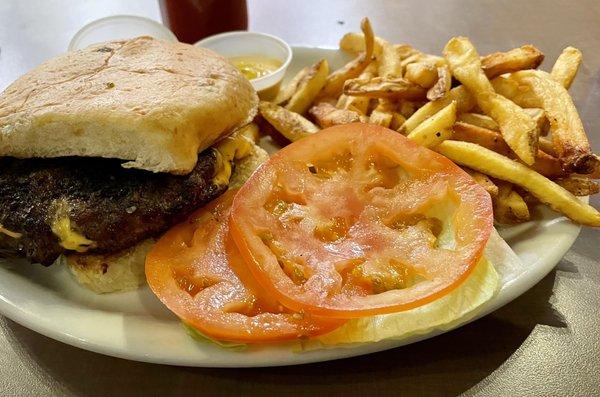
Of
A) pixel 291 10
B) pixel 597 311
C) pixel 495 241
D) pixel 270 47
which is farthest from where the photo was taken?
pixel 291 10

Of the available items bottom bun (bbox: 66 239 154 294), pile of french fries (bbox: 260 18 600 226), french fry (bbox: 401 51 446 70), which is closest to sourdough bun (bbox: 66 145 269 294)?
bottom bun (bbox: 66 239 154 294)

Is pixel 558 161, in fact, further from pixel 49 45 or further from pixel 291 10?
pixel 49 45

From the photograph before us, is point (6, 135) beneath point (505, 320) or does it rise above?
above

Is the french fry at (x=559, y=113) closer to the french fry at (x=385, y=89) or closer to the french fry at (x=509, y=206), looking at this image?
the french fry at (x=509, y=206)

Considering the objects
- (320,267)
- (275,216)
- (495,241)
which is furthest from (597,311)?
(275,216)

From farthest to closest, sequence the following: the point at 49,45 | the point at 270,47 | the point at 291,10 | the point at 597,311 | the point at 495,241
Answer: the point at 291,10 → the point at 49,45 → the point at 270,47 → the point at 597,311 → the point at 495,241

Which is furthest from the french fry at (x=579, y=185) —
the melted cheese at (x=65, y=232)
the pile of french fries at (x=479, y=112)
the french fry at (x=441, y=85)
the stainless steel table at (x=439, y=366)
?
the melted cheese at (x=65, y=232)
